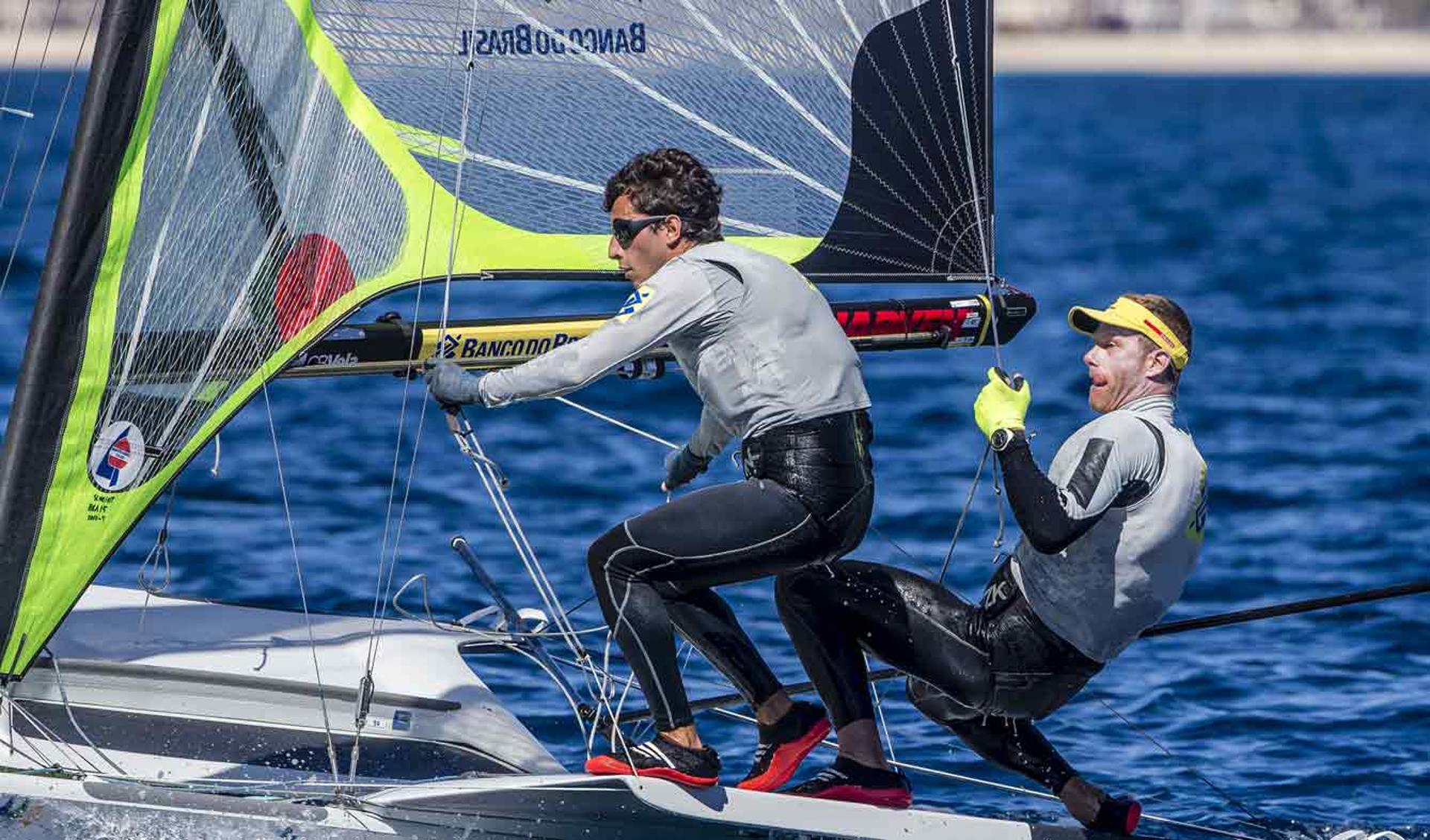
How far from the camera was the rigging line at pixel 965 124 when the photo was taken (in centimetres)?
595

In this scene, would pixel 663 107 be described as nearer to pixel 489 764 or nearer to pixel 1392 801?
pixel 489 764

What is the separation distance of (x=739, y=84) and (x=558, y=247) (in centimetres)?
68

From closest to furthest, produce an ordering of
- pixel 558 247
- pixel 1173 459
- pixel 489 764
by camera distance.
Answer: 1. pixel 1173 459
2. pixel 489 764
3. pixel 558 247

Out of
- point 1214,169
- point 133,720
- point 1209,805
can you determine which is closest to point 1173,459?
point 1209,805

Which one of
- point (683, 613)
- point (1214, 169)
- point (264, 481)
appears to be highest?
point (1214, 169)

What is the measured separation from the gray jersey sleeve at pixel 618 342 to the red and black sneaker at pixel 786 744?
91 cm

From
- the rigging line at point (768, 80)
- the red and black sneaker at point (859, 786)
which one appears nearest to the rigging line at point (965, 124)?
the rigging line at point (768, 80)

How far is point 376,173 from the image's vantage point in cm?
536

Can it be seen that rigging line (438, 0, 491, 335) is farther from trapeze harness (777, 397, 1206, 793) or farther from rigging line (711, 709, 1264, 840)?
rigging line (711, 709, 1264, 840)

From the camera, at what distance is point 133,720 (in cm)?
503

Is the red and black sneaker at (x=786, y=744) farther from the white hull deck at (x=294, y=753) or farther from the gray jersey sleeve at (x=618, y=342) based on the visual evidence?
the gray jersey sleeve at (x=618, y=342)

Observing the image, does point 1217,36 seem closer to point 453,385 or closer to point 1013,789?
point 1013,789

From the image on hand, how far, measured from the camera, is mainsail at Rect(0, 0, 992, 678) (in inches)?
183

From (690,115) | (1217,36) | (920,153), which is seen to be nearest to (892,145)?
(920,153)
